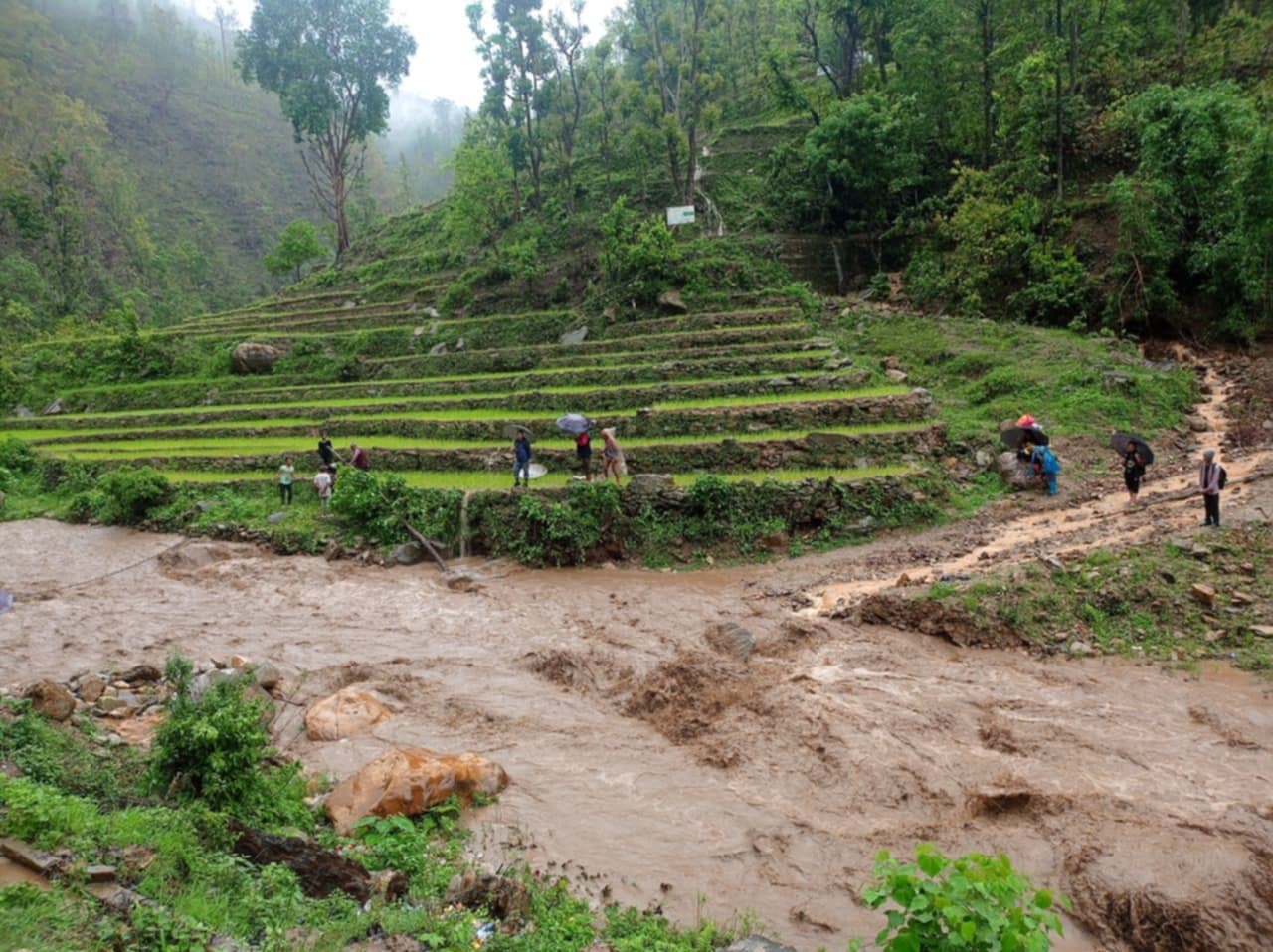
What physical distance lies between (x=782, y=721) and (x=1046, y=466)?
8675 mm

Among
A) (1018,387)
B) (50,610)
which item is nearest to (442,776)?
(50,610)

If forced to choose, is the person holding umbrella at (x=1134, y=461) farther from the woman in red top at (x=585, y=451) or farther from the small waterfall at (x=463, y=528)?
the small waterfall at (x=463, y=528)

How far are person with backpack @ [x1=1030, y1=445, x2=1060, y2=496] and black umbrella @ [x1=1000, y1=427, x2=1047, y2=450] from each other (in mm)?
282

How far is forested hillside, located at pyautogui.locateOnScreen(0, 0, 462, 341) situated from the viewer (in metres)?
41.4

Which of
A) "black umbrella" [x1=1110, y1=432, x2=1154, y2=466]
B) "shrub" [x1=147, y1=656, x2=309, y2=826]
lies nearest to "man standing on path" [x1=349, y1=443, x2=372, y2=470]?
"shrub" [x1=147, y1=656, x2=309, y2=826]

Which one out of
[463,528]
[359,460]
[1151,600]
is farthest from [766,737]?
[359,460]

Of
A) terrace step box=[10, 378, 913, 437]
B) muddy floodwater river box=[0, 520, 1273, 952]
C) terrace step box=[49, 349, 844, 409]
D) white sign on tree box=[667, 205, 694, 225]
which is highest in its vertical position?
white sign on tree box=[667, 205, 694, 225]

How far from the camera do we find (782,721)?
7.88m

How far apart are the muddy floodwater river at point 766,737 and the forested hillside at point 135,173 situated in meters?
25.5

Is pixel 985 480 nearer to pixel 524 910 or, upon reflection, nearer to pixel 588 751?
pixel 588 751

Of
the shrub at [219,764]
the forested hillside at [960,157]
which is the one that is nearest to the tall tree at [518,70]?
the forested hillside at [960,157]

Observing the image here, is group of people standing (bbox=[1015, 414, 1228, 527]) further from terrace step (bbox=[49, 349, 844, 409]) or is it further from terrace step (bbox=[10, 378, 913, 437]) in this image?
terrace step (bbox=[49, 349, 844, 409])

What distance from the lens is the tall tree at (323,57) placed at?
34.9m

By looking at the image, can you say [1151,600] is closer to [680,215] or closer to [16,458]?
[680,215]
